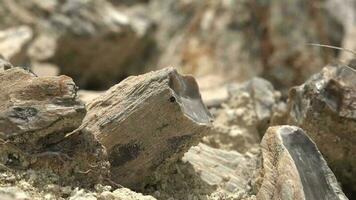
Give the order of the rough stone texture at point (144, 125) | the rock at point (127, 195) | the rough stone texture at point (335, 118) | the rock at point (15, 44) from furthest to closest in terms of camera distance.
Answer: the rock at point (15, 44) → the rough stone texture at point (335, 118) → the rough stone texture at point (144, 125) → the rock at point (127, 195)

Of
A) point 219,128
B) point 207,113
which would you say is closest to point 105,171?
point 207,113

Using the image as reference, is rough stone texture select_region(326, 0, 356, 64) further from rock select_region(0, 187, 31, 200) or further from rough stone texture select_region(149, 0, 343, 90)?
rock select_region(0, 187, 31, 200)

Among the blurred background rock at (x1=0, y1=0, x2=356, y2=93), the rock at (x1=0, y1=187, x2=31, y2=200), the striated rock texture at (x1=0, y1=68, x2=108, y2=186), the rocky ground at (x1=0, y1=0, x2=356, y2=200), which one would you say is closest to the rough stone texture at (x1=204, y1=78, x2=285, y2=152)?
the rocky ground at (x1=0, y1=0, x2=356, y2=200)

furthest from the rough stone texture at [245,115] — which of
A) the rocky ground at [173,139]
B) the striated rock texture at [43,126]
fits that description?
the striated rock texture at [43,126]

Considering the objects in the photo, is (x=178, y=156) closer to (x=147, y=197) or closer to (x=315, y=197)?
(x=147, y=197)

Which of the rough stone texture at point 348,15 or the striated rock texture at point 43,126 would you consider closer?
the striated rock texture at point 43,126

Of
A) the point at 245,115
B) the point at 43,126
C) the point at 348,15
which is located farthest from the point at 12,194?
the point at 348,15

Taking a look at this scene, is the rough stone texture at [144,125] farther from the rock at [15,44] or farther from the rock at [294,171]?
the rock at [15,44]
